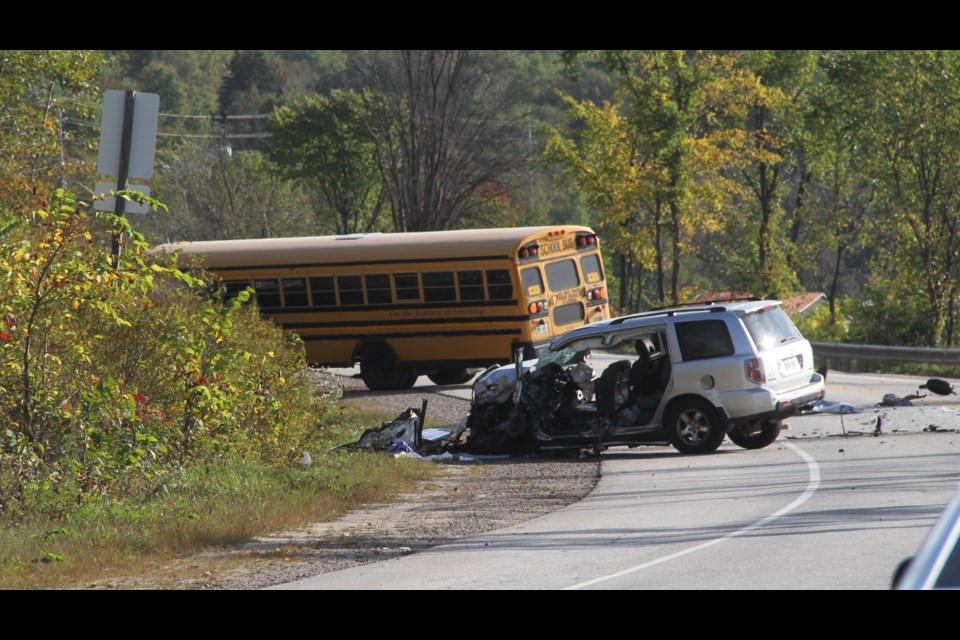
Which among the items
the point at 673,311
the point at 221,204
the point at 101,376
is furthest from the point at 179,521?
the point at 221,204

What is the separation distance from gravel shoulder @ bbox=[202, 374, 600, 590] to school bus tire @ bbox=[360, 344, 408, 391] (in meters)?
9.55

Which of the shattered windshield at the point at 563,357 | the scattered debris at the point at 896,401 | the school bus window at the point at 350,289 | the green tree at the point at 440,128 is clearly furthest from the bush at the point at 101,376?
the green tree at the point at 440,128

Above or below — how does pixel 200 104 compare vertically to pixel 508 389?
above

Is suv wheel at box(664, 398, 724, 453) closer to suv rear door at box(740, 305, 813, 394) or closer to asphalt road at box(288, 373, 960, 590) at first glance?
asphalt road at box(288, 373, 960, 590)

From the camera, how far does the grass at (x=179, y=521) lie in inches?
368

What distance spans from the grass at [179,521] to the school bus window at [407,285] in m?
10.5

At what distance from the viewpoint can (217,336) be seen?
559 inches

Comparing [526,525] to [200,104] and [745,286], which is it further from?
[200,104]

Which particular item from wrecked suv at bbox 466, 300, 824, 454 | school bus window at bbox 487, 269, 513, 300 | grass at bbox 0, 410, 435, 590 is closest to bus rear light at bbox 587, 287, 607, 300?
school bus window at bbox 487, 269, 513, 300

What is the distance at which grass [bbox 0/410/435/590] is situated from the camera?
9.34 m

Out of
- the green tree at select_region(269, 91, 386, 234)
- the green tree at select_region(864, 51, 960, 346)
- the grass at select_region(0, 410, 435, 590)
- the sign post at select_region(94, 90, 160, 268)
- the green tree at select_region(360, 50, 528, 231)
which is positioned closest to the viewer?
the grass at select_region(0, 410, 435, 590)

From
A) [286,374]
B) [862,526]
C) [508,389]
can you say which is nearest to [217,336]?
[286,374]

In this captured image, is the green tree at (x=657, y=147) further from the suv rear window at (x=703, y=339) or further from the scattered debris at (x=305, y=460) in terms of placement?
the scattered debris at (x=305, y=460)
